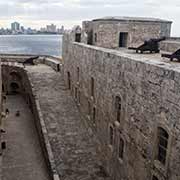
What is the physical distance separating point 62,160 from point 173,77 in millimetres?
9519

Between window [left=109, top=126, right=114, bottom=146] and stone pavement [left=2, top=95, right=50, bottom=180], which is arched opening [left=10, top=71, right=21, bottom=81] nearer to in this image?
stone pavement [left=2, top=95, right=50, bottom=180]

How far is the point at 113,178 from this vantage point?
46.3ft

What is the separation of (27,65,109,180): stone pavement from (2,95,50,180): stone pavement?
134 centimetres

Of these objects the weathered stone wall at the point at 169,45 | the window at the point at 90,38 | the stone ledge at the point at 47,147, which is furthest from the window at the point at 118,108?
the window at the point at 90,38

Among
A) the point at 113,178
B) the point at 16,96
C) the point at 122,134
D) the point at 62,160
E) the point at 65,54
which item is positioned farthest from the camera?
the point at 16,96

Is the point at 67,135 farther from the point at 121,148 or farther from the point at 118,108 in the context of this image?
the point at 118,108

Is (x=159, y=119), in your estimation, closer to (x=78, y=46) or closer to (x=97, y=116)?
(x=97, y=116)

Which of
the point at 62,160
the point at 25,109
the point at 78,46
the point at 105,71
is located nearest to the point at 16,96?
the point at 25,109

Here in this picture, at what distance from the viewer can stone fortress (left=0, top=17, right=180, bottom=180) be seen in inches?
372

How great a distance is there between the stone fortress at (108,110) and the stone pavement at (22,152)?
10 cm

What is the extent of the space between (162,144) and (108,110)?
510 cm

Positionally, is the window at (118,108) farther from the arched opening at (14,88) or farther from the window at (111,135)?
the arched opening at (14,88)

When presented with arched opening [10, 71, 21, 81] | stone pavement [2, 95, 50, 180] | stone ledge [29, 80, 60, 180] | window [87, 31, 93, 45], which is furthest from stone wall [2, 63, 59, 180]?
window [87, 31, 93, 45]

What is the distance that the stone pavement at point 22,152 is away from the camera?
1569 cm
